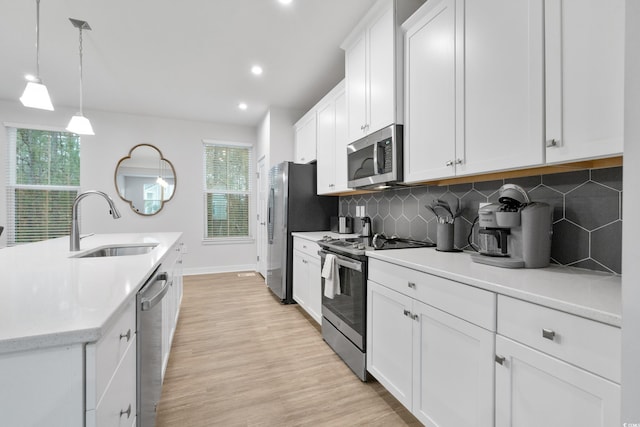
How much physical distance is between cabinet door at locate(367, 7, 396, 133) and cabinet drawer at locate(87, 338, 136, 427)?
6.44 feet

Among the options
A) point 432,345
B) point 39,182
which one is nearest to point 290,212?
point 432,345

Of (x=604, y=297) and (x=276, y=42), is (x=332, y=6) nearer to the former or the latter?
(x=276, y=42)

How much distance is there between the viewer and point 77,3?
2.19 meters

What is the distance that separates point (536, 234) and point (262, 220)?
417cm

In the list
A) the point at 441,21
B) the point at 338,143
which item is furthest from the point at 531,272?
the point at 338,143

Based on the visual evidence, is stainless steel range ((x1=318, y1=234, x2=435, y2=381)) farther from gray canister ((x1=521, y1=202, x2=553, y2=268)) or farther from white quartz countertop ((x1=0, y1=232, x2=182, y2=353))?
white quartz countertop ((x1=0, y1=232, x2=182, y2=353))

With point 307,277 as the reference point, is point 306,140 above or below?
above

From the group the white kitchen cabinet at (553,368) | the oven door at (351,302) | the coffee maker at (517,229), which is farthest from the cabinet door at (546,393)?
the oven door at (351,302)

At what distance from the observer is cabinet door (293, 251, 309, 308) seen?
10.1 feet

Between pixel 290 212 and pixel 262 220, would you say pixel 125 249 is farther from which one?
A: pixel 262 220

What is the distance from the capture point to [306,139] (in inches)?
153

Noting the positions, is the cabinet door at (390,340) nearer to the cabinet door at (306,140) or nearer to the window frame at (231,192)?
the cabinet door at (306,140)

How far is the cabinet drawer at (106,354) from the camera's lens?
26.9 inches

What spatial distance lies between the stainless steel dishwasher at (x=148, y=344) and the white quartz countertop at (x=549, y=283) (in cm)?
121
